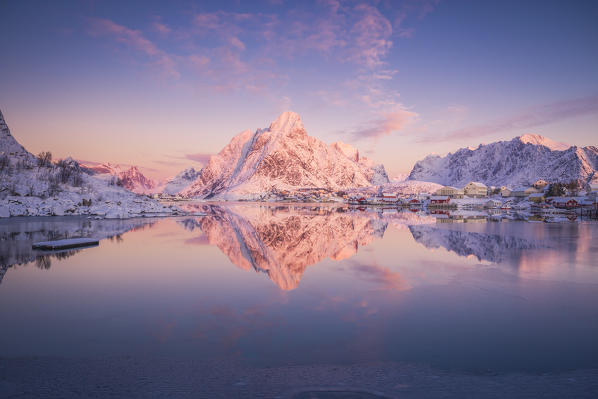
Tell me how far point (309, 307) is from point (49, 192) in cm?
5886

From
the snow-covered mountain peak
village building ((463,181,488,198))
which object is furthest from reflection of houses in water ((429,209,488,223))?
the snow-covered mountain peak

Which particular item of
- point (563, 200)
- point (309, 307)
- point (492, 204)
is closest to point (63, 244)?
point (309, 307)

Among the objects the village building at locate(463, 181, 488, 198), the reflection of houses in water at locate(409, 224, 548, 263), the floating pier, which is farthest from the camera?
the village building at locate(463, 181, 488, 198)

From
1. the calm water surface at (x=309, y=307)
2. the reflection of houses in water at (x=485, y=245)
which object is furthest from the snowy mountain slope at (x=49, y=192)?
the reflection of houses in water at (x=485, y=245)

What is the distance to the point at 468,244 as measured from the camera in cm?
2334

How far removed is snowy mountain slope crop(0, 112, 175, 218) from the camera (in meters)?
46.1

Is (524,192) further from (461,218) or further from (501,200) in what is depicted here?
(461,218)

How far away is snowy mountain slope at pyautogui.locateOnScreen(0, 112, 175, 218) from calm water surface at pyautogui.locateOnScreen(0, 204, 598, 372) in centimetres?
3157

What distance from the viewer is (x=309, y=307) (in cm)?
1020

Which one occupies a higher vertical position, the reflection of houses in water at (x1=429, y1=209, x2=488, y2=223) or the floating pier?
the reflection of houses in water at (x1=429, y1=209, x2=488, y2=223)

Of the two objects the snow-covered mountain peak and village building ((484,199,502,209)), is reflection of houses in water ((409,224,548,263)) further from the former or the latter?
village building ((484,199,502,209))

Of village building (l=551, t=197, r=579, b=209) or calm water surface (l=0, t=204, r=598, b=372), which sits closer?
calm water surface (l=0, t=204, r=598, b=372)

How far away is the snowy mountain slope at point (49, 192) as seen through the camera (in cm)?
4609

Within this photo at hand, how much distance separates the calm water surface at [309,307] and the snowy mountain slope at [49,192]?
31.6m
